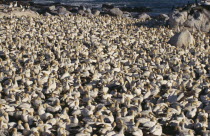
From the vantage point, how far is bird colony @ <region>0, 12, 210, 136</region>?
10156 millimetres

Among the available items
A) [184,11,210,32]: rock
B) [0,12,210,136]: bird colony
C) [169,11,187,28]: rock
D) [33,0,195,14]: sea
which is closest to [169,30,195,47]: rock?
[0,12,210,136]: bird colony

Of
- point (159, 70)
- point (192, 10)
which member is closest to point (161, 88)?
point (159, 70)

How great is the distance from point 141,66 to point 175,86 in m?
2.67

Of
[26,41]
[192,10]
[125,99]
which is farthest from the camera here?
Result: [192,10]

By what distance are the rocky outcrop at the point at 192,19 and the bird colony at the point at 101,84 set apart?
2.13 meters

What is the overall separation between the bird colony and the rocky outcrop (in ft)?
7.00

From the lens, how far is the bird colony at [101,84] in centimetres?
1016

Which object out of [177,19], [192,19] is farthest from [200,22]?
[177,19]

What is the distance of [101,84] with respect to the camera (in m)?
13.4

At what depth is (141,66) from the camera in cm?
1575

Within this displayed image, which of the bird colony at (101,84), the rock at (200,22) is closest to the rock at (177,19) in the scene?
the rock at (200,22)

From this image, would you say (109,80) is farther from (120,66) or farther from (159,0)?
(159,0)

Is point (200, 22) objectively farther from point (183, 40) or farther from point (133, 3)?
point (133, 3)

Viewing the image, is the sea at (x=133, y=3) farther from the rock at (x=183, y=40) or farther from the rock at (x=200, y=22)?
the rock at (x=183, y=40)
